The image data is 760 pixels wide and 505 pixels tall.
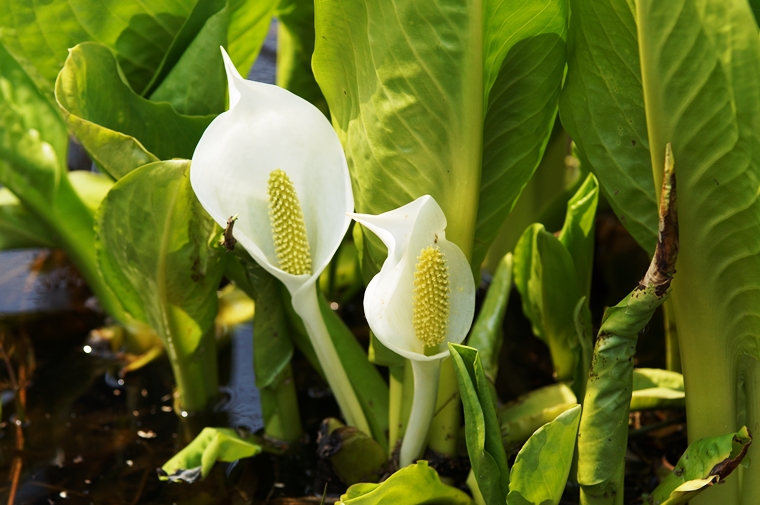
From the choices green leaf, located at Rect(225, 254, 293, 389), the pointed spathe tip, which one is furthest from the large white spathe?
green leaf, located at Rect(225, 254, 293, 389)

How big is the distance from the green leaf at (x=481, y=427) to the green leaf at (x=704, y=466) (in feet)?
0.55

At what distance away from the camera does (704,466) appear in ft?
2.45

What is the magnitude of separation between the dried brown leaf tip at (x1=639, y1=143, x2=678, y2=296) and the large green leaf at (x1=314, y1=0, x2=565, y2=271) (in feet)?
0.65

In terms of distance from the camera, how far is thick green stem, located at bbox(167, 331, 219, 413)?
43.7 inches

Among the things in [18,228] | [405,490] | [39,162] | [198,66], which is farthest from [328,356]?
[18,228]

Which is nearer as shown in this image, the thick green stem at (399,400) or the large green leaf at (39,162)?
the thick green stem at (399,400)

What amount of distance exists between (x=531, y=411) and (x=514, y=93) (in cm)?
44

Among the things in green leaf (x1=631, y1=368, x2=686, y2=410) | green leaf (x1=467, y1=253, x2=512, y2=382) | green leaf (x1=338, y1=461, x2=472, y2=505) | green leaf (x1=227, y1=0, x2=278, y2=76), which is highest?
green leaf (x1=227, y1=0, x2=278, y2=76)

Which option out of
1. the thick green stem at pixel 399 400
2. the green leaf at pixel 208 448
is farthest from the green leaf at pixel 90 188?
the thick green stem at pixel 399 400

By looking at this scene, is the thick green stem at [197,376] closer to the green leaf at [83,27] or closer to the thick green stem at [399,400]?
the thick green stem at [399,400]

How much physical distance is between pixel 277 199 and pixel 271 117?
10 centimetres

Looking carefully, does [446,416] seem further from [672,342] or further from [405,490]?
[672,342]

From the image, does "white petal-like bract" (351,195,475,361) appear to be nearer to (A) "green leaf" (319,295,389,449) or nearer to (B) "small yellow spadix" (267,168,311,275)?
(B) "small yellow spadix" (267,168,311,275)

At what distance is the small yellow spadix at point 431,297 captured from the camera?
2.47 ft
